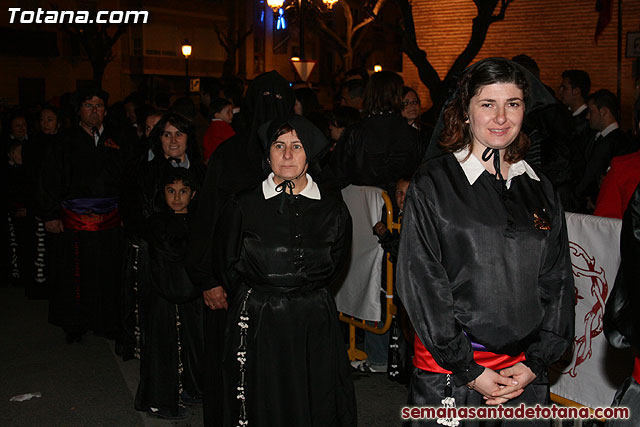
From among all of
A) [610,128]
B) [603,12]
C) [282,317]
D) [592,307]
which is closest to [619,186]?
[592,307]

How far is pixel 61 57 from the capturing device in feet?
126

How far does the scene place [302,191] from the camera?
4.18 meters

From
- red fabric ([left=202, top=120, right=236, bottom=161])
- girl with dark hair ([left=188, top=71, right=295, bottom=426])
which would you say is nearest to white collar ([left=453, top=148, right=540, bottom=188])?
girl with dark hair ([left=188, top=71, right=295, bottom=426])

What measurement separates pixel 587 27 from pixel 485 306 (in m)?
16.7

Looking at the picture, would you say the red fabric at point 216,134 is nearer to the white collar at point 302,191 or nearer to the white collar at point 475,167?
the white collar at point 302,191

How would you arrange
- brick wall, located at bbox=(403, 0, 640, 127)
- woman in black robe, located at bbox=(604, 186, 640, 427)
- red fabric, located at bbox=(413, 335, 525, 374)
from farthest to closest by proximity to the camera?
brick wall, located at bbox=(403, 0, 640, 127), red fabric, located at bbox=(413, 335, 525, 374), woman in black robe, located at bbox=(604, 186, 640, 427)

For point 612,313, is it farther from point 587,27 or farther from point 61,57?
point 61,57

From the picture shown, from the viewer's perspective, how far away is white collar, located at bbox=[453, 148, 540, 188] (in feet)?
10.0

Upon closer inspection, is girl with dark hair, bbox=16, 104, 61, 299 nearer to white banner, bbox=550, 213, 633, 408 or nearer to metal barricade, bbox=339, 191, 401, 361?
metal barricade, bbox=339, 191, 401, 361

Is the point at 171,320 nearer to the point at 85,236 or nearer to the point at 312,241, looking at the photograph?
the point at 312,241

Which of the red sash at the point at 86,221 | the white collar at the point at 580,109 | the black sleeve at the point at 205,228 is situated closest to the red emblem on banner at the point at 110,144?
the red sash at the point at 86,221

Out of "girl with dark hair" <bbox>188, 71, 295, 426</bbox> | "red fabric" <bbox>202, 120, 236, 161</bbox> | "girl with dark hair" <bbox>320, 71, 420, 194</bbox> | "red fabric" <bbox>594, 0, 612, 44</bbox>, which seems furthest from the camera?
"red fabric" <bbox>594, 0, 612, 44</bbox>

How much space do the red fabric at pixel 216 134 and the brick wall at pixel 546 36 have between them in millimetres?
11654

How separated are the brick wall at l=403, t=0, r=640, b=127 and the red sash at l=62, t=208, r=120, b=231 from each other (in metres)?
13.4
